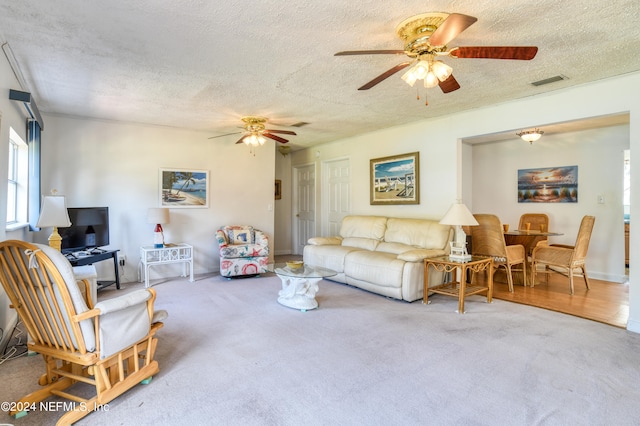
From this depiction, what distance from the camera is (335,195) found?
664 cm

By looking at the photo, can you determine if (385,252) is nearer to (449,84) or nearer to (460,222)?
(460,222)

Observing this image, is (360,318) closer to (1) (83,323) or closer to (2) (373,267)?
(2) (373,267)

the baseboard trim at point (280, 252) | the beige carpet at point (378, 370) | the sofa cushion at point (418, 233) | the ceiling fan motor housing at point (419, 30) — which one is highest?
the ceiling fan motor housing at point (419, 30)

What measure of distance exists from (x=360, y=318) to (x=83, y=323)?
7.63 ft

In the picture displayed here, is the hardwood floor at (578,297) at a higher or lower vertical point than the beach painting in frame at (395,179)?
lower

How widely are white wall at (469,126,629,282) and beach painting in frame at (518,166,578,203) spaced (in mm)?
68

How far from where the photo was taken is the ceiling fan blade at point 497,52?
1978 millimetres

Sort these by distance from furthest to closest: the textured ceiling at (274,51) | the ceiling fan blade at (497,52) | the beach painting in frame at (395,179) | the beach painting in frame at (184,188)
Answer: the beach painting in frame at (184,188) → the beach painting in frame at (395,179) → the textured ceiling at (274,51) → the ceiling fan blade at (497,52)

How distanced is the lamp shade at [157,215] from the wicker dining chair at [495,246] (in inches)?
171

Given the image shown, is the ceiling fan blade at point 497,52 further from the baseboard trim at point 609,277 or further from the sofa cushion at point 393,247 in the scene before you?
the baseboard trim at point 609,277

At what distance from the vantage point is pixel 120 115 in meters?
4.61

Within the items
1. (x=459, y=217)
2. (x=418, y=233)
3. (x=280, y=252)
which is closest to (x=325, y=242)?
(x=418, y=233)

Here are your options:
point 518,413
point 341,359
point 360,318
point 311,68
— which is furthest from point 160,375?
point 311,68

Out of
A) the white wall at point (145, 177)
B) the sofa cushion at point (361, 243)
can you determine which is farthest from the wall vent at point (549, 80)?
the white wall at point (145, 177)
